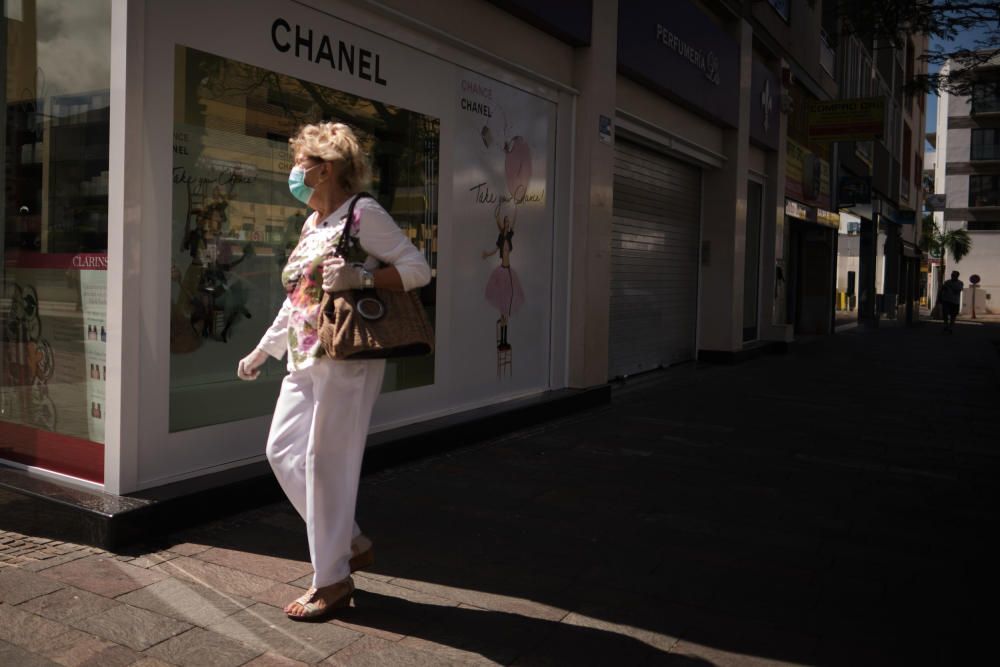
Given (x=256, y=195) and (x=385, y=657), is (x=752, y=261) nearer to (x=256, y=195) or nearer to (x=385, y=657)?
(x=256, y=195)

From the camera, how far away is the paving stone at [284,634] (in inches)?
132

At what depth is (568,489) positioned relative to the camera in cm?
582

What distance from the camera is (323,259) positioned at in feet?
11.6

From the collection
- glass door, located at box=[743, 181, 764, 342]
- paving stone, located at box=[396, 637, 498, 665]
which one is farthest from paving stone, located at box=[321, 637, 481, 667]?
glass door, located at box=[743, 181, 764, 342]

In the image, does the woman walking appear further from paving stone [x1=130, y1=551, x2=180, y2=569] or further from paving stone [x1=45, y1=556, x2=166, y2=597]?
paving stone [x1=130, y1=551, x2=180, y2=569]

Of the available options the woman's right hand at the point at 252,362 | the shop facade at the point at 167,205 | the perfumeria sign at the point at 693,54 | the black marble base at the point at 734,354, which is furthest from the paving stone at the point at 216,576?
the black marble base at the point at 734,354

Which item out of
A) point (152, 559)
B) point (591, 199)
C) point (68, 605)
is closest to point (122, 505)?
point (152, 559)

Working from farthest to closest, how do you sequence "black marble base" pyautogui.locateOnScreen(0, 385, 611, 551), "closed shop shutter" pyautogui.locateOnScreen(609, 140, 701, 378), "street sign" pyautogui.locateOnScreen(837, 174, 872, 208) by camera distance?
"street sign" pyautogui.locateOnScreen(837, 174, 872, 208) → "closed shop shutter" pyautogui.locateOnScreen(609, 140, 701, 378) → "black marble base" pyautogui.locateOnScreen(0, 385, 611, 551)

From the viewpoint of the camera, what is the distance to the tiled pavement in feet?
11.3

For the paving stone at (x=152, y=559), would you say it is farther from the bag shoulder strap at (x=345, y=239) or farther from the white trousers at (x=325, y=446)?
the bag shoulder strap at (x=345, y=239)

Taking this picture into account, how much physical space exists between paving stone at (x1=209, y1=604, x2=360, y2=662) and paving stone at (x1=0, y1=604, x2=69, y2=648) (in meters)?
0.58

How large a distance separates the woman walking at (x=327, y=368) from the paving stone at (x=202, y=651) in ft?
0.92

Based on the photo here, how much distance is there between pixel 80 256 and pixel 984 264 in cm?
6980

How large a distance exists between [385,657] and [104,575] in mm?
1475
